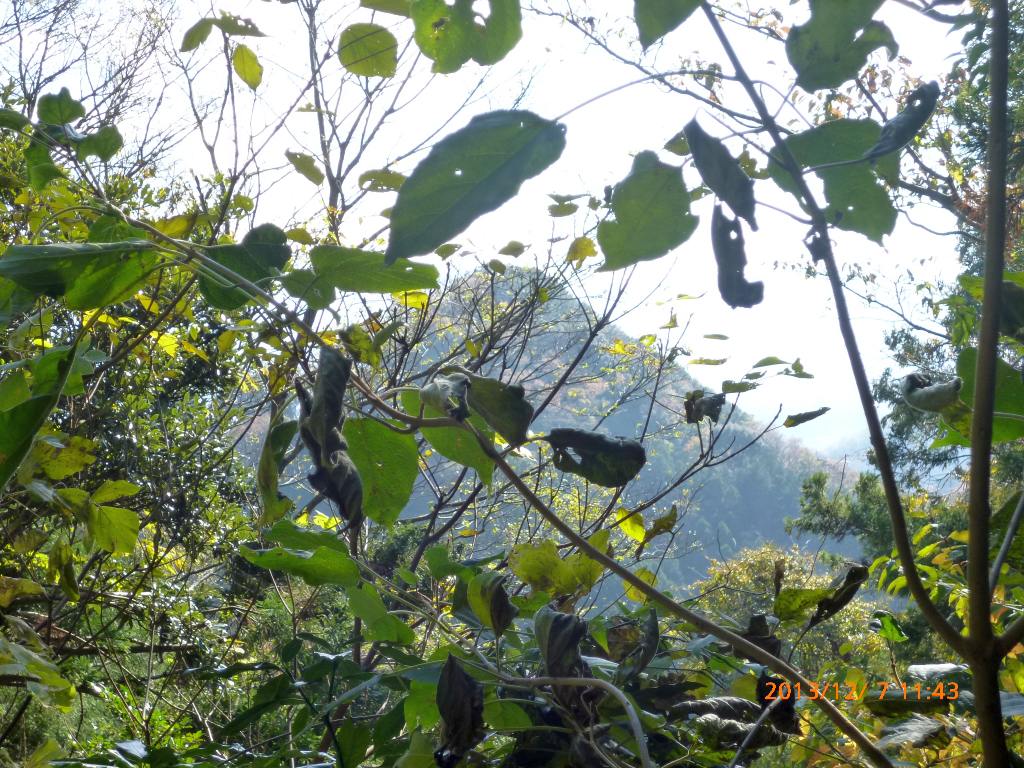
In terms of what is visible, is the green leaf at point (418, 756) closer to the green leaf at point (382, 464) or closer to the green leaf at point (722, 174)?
the green leaf at point (382, 464)

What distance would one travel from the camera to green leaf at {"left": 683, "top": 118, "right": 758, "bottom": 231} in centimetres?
20

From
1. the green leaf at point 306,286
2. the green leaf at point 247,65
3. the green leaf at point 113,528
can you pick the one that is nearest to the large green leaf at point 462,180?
the green leaf at point 306,286

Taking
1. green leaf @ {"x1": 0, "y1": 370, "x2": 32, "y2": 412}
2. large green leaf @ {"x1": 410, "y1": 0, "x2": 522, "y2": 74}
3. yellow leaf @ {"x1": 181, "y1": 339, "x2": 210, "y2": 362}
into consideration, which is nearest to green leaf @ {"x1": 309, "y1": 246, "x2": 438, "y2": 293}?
large green leaf @ {"x1": 410, "y1": 0, "x2": 522, "y2": 74}

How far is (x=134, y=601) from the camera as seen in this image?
64.0 inches

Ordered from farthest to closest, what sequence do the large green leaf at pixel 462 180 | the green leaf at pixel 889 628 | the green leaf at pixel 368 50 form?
the green leaf at pixel 889 628 < the green leaf at pixel 368 50 < the large green leaf at pixel 462 180

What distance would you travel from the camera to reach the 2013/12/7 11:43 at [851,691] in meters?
0.35

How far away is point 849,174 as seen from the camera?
24cm

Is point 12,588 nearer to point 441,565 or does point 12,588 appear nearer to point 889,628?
point 441,565

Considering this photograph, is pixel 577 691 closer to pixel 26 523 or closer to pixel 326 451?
pixel 326 451

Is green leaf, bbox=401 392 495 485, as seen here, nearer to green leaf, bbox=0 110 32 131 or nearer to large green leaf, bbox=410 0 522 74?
large green leaf, bbox=410 0 522 74

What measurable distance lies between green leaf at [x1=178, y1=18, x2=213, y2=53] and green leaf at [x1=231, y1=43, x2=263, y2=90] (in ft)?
0.18

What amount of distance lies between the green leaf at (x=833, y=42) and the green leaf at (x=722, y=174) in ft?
0.16

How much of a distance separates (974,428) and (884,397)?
6.07 m

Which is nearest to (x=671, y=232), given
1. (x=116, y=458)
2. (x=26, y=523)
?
(x=26, y=523)
